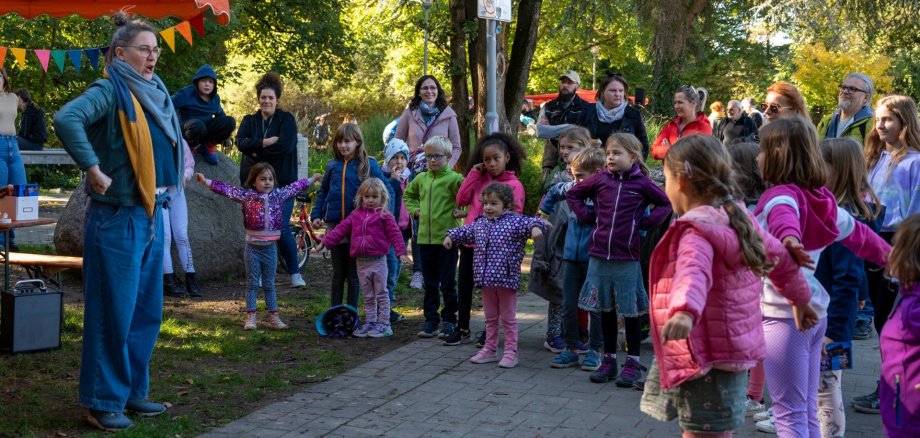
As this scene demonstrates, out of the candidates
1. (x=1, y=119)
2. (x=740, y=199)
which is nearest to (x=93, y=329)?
(x=740, y=199)

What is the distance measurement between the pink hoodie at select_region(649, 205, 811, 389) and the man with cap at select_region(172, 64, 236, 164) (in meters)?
6.66

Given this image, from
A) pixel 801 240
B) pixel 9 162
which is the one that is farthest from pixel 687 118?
pixel 9 162

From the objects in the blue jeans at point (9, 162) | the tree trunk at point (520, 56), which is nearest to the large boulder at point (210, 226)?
the blue jeans at point (9, 162)

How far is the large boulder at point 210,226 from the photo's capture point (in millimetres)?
9938

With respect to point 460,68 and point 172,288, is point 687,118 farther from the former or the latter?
point 460,68

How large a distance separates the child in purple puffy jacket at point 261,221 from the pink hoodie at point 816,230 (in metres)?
4.37

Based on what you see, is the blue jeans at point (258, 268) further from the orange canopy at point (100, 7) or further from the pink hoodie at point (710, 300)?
the pink hoodie at point (710, 300)

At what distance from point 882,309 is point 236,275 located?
21.9 feet

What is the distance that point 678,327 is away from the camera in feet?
11.0

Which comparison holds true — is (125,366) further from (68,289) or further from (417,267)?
(417,267)

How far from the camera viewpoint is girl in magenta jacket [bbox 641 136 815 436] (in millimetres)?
3684

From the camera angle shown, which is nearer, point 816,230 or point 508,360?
point 816,230

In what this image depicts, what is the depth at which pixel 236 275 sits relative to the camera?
1054cm

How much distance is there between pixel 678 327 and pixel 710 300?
43 centimetres
